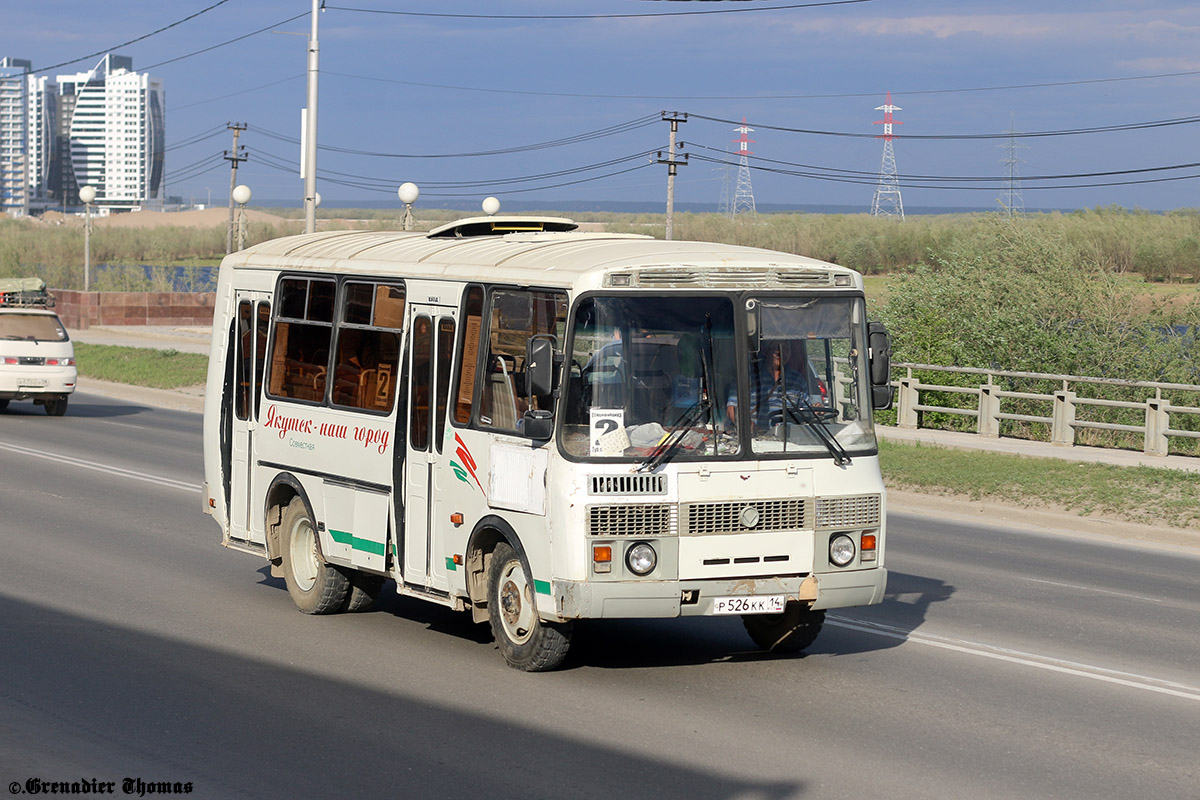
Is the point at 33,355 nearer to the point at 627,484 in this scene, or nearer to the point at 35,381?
the point at 35,381

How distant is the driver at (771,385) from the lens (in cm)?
870

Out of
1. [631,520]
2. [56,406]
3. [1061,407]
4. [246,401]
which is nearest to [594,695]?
[631,520]

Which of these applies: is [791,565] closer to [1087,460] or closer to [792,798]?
[792,798]

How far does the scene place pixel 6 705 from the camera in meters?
8.00

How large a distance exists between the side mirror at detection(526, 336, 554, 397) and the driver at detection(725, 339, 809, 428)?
1.12 metres

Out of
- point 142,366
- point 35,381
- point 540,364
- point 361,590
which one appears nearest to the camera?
point 540,364

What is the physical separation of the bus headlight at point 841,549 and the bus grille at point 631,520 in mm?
1030

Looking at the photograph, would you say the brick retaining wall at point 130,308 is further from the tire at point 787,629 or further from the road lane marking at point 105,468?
the tire at point 787,629

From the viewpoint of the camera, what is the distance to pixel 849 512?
8828mm

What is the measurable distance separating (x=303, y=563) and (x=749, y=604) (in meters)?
4.00

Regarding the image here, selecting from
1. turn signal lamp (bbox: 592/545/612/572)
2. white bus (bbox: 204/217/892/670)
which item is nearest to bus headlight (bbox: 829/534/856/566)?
white bus (bbox: 204/217/892/670)

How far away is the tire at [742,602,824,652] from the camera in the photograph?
9336mm

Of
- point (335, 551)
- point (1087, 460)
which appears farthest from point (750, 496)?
point (1087, 460)

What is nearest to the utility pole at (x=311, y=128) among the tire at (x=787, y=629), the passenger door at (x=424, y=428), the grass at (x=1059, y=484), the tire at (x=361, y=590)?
the grass at (x=1059, y=484)
